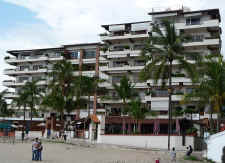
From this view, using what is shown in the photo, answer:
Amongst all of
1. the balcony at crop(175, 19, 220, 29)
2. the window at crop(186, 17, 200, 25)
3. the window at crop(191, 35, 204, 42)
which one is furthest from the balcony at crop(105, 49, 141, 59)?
the window at crop(191, 35, 204, 42)

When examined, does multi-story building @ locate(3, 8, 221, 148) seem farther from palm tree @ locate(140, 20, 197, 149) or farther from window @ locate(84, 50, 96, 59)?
palm tree @ locate(140, 20, 197, 149)

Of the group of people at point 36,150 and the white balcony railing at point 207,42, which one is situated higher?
the white balcony railing at point 207,42

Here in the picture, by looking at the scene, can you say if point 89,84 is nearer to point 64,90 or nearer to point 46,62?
point 64,90

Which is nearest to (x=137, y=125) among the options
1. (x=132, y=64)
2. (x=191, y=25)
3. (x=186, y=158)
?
(x=132, y=64)

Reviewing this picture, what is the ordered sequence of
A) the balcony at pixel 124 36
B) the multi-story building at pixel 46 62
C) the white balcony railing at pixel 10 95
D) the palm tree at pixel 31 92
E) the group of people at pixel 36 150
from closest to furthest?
the group of people at pixel 36 150
the balcony at pixel 124 36
the palm tree at pixel 31 92
the multi-story building at pixel 46 62
the white balcony railing at pixel 10 95

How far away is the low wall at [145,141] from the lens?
46.8 m

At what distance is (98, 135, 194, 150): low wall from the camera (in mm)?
46812

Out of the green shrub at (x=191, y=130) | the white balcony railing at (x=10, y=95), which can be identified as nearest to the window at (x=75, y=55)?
the white balcony railing at (x=10, y=95)

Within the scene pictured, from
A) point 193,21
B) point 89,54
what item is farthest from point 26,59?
point 193,21

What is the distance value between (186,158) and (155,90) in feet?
107

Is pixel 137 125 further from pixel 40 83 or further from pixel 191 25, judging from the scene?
pixel 40 83

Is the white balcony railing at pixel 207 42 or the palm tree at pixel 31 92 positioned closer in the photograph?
the white balcony railing at pixel 207 42

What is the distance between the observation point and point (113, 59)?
75875 mm

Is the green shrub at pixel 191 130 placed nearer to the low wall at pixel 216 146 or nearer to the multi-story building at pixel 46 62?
the low wall at pixel 216 146
